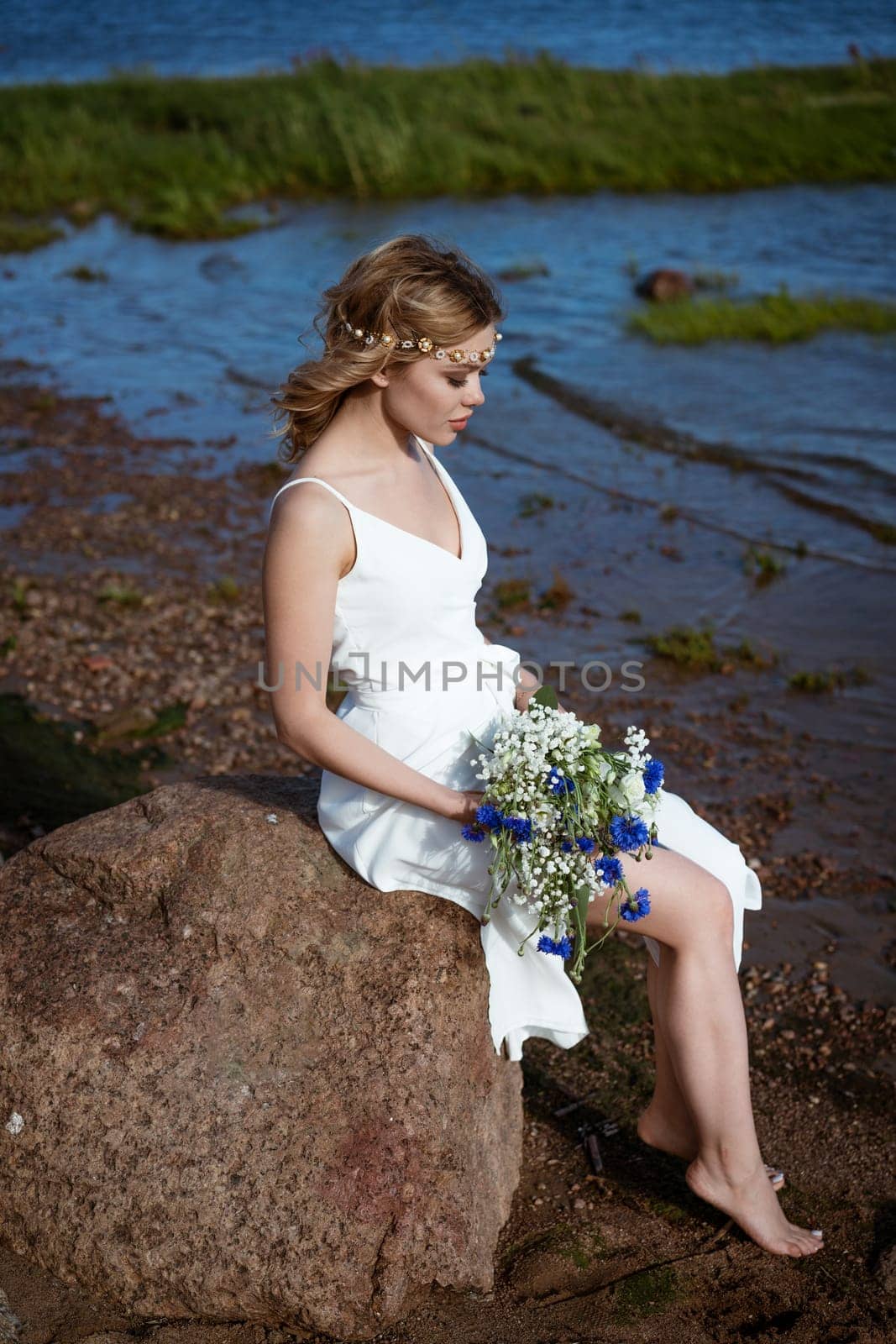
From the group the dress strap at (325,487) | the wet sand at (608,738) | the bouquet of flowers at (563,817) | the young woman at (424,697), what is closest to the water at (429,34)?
the wet sand at (608,738)

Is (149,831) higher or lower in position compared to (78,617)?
higher

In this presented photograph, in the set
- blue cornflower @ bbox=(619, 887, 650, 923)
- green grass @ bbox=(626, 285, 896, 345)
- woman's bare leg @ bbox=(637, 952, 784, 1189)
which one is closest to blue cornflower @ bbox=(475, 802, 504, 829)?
blue cornflower @ bbox=(619, 887, 650, 923)

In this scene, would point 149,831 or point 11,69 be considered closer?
point 149,831

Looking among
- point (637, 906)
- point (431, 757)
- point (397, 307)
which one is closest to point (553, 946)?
point (637, 906)

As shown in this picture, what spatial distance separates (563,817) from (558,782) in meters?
0.10

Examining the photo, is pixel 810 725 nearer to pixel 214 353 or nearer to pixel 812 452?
pixel 812 452

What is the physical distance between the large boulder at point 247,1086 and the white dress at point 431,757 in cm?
9

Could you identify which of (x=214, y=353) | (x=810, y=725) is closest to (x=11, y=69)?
(x=214, y=353)

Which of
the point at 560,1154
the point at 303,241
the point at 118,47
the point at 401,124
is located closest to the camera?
the point at 560,1154

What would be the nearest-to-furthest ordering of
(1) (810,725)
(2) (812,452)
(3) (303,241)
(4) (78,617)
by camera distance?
(1) (810,725) → (4) (78,617) → (2) (812,452) → (3) (303,241)

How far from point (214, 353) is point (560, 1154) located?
12803 millimetres

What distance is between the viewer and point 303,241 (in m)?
21.3

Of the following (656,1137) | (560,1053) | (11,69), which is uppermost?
(656,1137)

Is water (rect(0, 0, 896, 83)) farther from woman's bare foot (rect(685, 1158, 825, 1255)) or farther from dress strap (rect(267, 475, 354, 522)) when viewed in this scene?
woman's bare foot (rect(685, 1158, 825, 1255))
